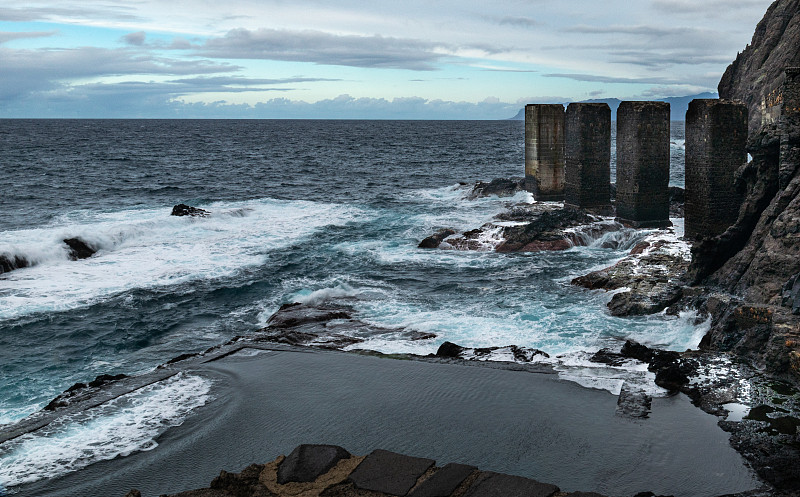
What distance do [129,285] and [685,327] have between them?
49.6 feet

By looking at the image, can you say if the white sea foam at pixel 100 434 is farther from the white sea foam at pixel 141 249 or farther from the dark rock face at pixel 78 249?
the dark rock face at pixel 78 249

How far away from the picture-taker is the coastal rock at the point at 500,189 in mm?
37156

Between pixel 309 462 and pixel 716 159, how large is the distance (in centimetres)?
1580

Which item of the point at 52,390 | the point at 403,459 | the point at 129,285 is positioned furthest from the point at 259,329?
the point at 403,459

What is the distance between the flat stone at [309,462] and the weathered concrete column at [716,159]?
1488 cm

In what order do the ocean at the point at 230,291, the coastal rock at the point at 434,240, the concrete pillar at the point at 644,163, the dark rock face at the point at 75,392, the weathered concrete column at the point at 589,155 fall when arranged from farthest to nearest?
the weathered concrete column at the point at 589,155, the coastal rock at the point at 434,240, the concrete pillar at the point at 644,163, the ocean at the point at 230,291, the dark rock face at the point at 75,392

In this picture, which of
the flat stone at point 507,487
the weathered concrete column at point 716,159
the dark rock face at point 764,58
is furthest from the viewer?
the dark rock face at point 764,58

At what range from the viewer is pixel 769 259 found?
13.3m

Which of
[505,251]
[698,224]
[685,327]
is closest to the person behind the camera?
[685,327]

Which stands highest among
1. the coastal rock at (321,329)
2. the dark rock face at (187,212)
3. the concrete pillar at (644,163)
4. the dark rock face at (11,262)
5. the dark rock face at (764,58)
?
the dark rock face at (764,58)

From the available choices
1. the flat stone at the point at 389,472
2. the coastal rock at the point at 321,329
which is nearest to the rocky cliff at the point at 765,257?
the coastal rock at the point at 321,329

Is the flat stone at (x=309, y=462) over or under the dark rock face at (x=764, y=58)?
under

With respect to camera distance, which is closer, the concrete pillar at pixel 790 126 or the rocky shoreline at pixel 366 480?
the rocky shoreline at pixel 366 480

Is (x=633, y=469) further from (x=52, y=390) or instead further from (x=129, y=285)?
(x=129, y=285)
